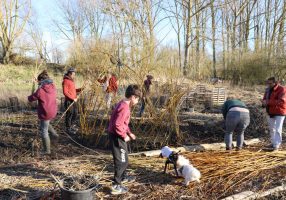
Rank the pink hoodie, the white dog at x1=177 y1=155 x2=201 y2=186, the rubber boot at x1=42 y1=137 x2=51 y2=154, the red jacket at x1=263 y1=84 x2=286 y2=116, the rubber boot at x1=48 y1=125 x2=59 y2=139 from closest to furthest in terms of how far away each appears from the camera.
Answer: the pink hoodie, the white dog at x1=177 y1=155 x2=201 y2=186, the rubber boot at x1=42 y1=137 x2=51 y2=154, the red jacket at x1=263 y1=84 x2=286 y2=116, the rubber boot at x1=48 y1=125 x2=59 y2=139

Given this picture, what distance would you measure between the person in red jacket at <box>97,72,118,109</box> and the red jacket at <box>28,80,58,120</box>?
147 centimetres

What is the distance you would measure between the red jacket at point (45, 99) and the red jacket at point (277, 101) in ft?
13.3

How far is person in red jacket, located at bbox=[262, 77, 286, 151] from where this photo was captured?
5.88 meters

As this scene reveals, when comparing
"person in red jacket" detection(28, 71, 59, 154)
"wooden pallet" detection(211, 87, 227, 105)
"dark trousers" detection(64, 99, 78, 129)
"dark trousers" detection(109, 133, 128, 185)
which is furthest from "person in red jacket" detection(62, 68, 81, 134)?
"wooden pallet" detection(211, 87, 227, 105)

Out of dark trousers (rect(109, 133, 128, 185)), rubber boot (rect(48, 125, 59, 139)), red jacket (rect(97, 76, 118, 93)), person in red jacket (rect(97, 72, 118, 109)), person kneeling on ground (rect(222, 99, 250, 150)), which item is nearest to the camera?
dark trousers (rect(109, 133, 128, 185))

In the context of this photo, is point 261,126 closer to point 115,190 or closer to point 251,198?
point 251,198

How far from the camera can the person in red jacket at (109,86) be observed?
23.5 ft

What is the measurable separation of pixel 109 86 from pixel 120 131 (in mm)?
3608

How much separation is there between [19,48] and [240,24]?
59.0 ft

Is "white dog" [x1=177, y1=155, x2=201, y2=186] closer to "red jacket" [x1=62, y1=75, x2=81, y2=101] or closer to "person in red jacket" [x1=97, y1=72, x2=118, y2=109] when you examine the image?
"person in red jacket" [x1=97, y1=72, x2=118, y2=109]

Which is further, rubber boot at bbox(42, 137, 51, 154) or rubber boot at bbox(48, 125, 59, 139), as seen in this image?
rubber boot at bbox(48, 125, 59, 139)

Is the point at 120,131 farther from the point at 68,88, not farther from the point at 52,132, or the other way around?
the point at 68,88

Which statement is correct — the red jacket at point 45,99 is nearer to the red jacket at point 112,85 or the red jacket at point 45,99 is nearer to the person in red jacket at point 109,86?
the person in red jacket at point 109,86

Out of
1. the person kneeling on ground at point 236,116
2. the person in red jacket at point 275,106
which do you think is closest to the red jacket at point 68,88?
the person kneeling on ground at point 236,116
